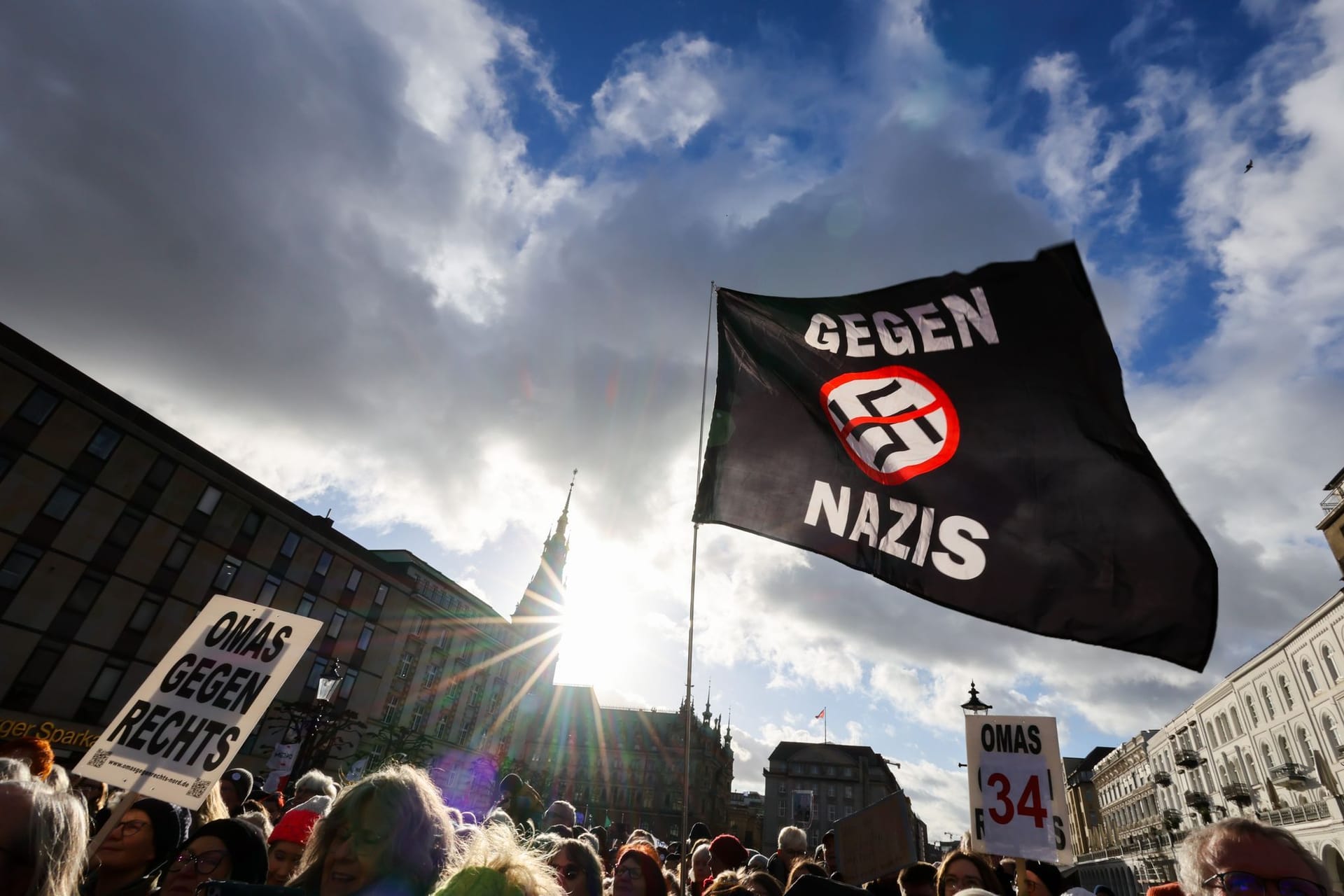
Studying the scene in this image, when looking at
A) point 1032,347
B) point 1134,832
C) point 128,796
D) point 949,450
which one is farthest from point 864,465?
point 1134,832

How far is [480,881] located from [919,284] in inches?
204

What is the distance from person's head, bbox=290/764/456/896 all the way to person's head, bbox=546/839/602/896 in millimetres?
1293

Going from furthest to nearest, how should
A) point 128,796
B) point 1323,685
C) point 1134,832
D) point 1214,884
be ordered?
1. point 1134,832
2. point 1323,685
3. point 128,796
4. point 1214,884

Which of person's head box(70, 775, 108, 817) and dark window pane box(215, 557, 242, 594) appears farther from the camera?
dark window pane box(215, 557, 242, 594)

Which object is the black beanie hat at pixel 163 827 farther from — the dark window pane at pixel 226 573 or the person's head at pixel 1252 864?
the dark window pane at pixel 226 573

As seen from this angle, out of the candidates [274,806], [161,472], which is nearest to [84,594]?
[161,472]

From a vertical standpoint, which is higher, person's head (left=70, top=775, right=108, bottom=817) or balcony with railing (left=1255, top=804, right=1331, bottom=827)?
balcony with railing (left=1255, top=804, right=1331, bottom=827)

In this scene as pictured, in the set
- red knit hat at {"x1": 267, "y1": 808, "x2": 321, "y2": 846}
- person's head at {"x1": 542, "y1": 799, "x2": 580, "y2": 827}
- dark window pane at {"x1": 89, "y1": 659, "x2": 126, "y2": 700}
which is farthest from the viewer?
dark window pane at {"x1": 89, "y1": 659, "x2": 126, "y2": 700}

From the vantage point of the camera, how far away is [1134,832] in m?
63.3

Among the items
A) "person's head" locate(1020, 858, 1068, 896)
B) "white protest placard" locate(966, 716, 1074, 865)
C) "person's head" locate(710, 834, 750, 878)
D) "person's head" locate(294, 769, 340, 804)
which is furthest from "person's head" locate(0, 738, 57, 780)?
"person's head" locate(1020, 858, 1068, 896)

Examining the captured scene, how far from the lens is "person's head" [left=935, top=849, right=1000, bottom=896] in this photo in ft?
14.6

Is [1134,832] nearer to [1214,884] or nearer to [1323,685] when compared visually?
[1323,685]

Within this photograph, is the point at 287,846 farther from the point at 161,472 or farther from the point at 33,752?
the point at 161,472

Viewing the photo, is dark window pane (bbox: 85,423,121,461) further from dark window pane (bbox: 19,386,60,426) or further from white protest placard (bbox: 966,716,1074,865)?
white protest placard (bbox: 966,716,1074,865)
